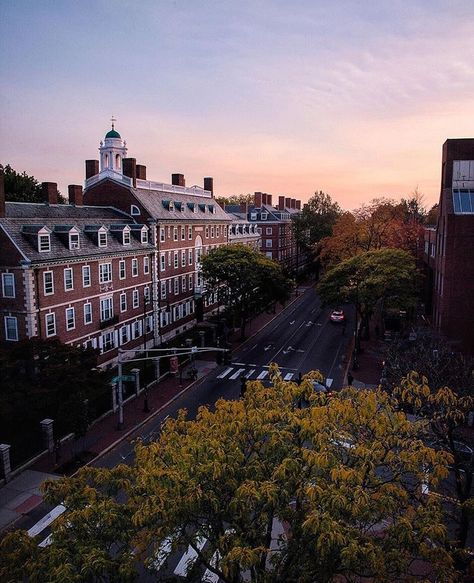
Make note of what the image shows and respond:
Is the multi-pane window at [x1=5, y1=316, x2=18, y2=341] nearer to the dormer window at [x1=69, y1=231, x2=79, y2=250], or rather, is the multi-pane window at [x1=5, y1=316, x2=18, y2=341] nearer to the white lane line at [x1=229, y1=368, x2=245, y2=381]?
the dormer window at [x1=69, y1=231, x2=79, y2=250]

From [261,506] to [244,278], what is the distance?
42.0m

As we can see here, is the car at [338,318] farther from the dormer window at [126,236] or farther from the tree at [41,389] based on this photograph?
the tree at [41,389]

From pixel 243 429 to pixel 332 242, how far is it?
201 ft

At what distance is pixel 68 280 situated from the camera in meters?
38.2

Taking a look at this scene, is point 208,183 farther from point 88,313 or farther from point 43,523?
point 43,523

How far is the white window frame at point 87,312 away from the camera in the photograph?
132 ft

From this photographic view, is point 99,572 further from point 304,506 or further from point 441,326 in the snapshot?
point 441,326

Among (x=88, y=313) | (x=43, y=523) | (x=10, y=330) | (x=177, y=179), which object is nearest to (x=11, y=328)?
(x=10, y=330)

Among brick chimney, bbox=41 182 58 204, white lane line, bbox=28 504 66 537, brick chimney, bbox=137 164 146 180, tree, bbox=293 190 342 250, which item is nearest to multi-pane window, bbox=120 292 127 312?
brick chimney, bbox=41 182 58 204

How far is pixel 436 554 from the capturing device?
→ 10.4m

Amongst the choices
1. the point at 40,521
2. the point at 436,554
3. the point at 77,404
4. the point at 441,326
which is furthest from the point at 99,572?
the point at 441,326

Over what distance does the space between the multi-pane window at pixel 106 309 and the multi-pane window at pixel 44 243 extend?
7477 millimetres

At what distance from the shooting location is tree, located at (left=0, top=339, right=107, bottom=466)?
25516 millimetres

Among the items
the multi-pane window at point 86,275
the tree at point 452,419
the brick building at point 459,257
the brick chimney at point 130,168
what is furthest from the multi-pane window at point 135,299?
the tree at point 452,419
